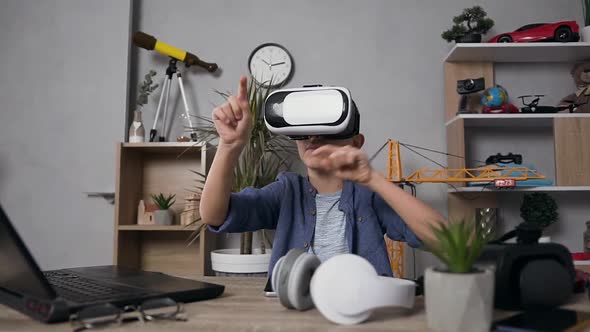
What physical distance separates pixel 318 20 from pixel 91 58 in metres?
1.20

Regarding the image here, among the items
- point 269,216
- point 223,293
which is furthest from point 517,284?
point 269,216

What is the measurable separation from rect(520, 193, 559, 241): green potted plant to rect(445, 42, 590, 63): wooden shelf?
0.67 m

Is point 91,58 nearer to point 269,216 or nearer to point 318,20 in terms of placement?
point 318,20

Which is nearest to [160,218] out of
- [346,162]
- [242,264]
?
[242,264]

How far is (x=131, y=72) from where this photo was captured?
2.61 meters

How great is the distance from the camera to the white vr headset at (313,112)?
90 centimetres

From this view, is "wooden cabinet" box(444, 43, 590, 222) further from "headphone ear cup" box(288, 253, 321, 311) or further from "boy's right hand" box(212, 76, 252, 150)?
"headphone ear cup" box(288, 253, 321, 311)

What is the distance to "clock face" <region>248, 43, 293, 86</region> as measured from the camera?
2512 mm

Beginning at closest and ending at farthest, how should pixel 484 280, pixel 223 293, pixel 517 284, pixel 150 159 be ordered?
pixel 484 280 < pixel 517 284 < pixel 223 293 < pixel 150 159

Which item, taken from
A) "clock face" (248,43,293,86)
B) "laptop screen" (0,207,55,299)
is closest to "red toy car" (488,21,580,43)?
"clock face" (248,43,293,86)

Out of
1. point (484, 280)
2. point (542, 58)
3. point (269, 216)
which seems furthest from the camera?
point (542, 58)

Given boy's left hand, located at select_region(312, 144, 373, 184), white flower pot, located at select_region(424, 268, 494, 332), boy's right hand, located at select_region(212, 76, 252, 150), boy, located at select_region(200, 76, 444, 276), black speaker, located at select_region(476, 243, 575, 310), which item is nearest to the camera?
white flower pot, located at select_region(424, 268, 494, 332)

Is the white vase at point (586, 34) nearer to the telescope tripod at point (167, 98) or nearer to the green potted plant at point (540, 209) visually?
the green potted plant at point (540, 209)

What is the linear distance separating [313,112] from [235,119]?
16 cm
